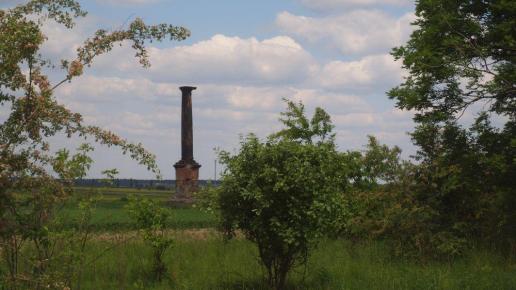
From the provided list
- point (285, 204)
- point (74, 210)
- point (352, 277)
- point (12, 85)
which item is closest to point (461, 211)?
point (352, 277)

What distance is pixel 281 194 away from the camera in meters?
9.88

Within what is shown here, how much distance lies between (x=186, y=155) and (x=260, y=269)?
1921 cm

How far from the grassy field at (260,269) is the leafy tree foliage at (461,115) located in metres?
1.12

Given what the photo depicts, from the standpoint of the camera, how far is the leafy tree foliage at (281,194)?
970 centimetres

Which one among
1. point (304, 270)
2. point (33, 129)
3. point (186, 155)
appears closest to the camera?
point (33, 129)

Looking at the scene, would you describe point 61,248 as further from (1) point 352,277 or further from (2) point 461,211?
(2) point 461,211

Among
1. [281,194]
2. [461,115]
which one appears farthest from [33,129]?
[461,115]

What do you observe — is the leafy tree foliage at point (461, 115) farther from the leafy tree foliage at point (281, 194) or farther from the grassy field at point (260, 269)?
the leafy tree foliage at point (281, 194)

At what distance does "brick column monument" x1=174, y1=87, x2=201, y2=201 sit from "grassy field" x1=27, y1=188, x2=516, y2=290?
47.4 feet

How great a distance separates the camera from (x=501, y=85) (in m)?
14.0

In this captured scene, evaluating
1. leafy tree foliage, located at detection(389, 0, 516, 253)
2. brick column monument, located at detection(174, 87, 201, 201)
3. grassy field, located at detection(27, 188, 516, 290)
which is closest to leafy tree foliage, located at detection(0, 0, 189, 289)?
grassy field, located at detection(27, 188, 516, 290)

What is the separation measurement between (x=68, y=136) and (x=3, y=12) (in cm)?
172

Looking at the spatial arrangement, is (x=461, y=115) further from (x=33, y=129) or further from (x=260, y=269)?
(x=33, y=129)

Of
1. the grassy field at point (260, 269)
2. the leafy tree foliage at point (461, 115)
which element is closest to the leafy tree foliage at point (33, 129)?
the grassy field at point (260, 269)
